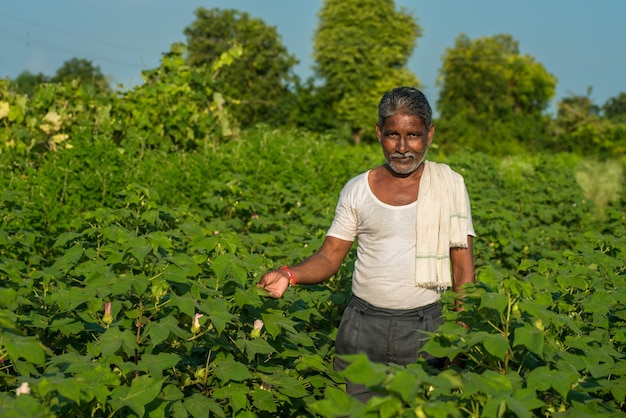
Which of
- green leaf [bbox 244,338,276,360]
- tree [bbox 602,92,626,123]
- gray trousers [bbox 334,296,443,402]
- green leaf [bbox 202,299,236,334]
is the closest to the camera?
green leaf [bbox 202,299,236,334]

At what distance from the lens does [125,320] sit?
3.58 m

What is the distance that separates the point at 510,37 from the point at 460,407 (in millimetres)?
84217

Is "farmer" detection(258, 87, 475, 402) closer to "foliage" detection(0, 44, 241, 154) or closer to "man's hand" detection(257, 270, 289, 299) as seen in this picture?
"man's hand" detection(257, 270, 289, 299)

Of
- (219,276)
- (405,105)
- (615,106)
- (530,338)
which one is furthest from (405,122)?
(615,106)

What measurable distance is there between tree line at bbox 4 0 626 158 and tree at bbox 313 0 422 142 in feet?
0.26

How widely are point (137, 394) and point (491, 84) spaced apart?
73.6 metres

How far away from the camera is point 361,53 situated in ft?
210

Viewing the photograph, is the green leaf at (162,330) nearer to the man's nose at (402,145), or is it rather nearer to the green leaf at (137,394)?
the green leaf at (137,394)

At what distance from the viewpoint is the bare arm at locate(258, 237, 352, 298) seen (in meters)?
3.74

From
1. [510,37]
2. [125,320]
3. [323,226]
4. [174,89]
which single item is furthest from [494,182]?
[510,37]

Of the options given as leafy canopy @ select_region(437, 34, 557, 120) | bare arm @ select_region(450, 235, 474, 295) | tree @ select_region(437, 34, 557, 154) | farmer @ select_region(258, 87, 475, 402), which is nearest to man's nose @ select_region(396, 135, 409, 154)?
farmer @ select_region(258, 87, 475, 402)

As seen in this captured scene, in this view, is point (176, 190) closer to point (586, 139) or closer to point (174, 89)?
point (174, 89)

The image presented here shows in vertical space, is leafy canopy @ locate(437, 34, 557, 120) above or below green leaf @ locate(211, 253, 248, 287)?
above

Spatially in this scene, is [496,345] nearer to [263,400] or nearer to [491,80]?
[263,400]
